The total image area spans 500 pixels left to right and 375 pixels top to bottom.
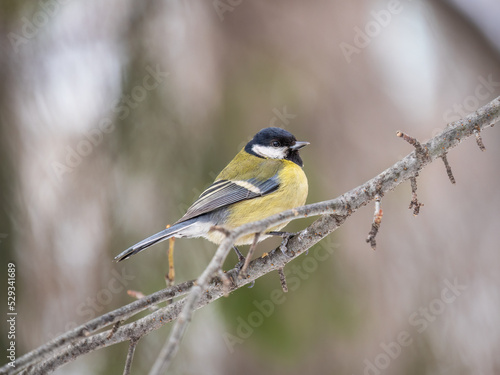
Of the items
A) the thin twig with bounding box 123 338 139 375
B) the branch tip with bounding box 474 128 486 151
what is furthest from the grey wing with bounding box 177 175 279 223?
the branch tip with bounding box 474 128 486 151

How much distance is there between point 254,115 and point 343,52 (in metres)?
0.57

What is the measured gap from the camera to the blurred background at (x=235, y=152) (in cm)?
219

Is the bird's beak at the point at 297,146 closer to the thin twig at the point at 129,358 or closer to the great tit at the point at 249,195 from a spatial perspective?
the great tit at the point at 249,195

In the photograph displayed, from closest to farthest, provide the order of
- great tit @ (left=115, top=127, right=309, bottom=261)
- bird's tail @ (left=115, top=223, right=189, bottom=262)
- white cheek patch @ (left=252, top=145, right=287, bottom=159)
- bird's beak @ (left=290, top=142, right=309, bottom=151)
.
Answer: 1. bird's tail @ (left=115, top=223, right=189, bottom=262)
2. great tit @ (left=115, top=127, right=309, bottom=261)
3. bird's beak @ (left=290, top=142, right=309, bottom=151)
4. white cheek patch @ (left=252, top=145, right=287, bottom=159)

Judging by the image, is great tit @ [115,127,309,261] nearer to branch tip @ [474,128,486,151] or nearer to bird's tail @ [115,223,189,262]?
bird's tail @ [115,223,189,262]

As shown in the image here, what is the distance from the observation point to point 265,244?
7.40ft

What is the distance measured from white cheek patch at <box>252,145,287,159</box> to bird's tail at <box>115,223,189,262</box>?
0.64 m

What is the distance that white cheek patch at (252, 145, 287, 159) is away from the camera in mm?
2236

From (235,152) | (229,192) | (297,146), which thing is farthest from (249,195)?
(235,152)

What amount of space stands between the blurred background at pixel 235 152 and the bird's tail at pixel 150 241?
1.92 ft

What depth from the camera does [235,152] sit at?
96.3 inches

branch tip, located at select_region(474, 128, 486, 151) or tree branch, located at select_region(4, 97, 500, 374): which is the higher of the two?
tree branch, located at select_region(4, 97, 500, 374)

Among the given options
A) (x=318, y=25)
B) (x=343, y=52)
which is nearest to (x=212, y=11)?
(x=318, y=25)

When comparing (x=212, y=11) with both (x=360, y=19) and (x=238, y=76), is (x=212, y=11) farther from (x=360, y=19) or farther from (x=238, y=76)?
(x=360, y=19)
